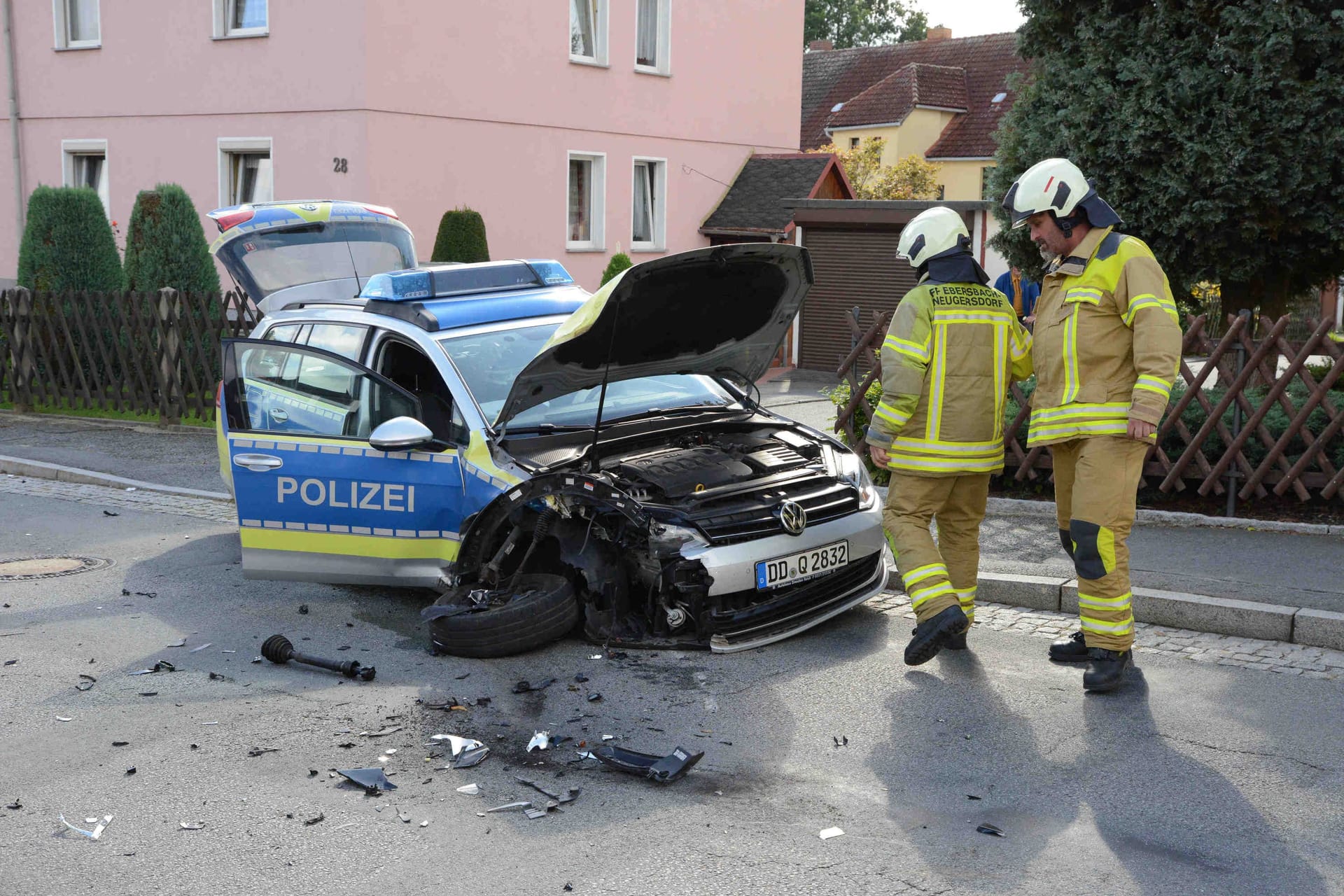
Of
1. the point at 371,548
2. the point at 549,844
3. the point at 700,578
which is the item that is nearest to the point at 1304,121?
the point at 700,578

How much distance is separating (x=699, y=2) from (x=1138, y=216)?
15.6 meters

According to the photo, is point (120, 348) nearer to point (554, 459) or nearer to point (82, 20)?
point (82, 20)

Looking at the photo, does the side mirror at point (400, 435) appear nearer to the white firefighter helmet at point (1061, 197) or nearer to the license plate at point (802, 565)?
the license plate at point (802, 565)

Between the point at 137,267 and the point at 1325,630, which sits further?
the point at 137,267

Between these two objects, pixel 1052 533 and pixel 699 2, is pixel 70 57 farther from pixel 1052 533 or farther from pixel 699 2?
pixel 1052 533

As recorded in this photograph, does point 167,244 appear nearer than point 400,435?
No

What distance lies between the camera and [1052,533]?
26.8 feet

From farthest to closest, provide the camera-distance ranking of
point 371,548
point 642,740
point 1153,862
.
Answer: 1. point 371,548
2. point 642,740
3. point 1153,862

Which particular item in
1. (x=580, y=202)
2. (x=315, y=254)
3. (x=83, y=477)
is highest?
(x=580, y=202)

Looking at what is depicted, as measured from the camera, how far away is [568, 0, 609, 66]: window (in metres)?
22.3

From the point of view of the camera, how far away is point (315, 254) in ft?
35.3

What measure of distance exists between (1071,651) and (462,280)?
375 cm

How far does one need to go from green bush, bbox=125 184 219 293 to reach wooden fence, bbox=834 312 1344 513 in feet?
35.4

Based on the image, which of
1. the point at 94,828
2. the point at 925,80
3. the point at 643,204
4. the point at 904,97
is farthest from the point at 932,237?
the point at 925,80
